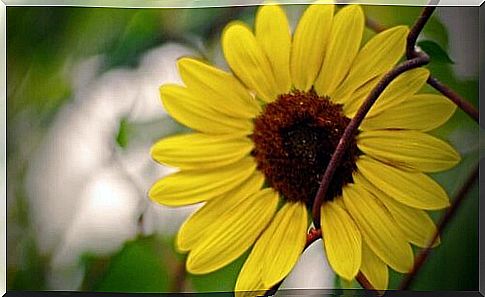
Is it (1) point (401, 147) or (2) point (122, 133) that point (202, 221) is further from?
(1) point (401, 147)

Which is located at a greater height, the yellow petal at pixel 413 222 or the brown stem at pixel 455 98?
the brown stem at pixel 455 98

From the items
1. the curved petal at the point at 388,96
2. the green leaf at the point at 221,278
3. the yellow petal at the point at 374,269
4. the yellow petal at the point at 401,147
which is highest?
the curved petal at the point at 388,96

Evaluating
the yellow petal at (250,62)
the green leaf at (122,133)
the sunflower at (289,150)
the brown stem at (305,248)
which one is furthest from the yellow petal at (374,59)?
the green leaf at (122,133)

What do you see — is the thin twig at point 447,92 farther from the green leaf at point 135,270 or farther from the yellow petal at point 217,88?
the green leaf at point 135,270

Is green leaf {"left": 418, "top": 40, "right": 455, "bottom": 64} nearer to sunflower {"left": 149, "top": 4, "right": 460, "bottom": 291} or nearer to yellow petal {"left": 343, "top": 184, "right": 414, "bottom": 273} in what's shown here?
sunflower {"left": 149, "top": 4, "right": 460, "bottom": 291}

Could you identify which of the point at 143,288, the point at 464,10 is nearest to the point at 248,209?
the point at 143,288

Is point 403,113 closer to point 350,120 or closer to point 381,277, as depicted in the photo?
point 350,120
